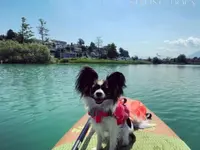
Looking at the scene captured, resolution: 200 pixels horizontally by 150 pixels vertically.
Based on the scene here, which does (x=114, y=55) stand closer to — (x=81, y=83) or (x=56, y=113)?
(x=56, y=113)

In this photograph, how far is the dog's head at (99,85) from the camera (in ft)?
8.40

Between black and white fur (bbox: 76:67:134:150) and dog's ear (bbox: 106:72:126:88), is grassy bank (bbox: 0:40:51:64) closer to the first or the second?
black and white fur (bbox: 76:67:134:150)

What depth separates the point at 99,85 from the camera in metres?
2.56

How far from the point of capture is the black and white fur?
2572mm

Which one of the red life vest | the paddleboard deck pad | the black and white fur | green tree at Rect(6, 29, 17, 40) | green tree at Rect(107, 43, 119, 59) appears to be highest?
green tree at Rect(6, 29, 17, 40)

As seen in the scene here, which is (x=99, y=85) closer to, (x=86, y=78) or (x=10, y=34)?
(x=86, y=78)

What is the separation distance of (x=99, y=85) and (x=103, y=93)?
110 mm

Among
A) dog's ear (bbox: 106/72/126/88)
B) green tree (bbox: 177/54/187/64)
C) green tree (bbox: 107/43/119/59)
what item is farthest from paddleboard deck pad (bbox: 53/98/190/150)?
green tree (bbox: 177/54/187/64)

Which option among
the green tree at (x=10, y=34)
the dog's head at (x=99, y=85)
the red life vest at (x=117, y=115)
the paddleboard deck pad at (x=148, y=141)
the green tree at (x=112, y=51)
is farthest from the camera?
the green tree at (x=112, y=51)

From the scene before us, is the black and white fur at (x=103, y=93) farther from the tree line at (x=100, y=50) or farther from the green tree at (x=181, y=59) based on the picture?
the green tree at (x=181, y=59)

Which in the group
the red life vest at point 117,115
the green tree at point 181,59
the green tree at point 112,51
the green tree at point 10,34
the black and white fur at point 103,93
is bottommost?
the red life vest at point 117,115

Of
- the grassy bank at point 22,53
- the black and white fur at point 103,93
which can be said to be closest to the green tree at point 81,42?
the grassy bank at point 22,53

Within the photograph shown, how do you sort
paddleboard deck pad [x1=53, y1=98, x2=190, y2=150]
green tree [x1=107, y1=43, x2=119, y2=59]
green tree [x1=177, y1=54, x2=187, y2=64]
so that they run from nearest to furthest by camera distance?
paddleboard deck pad [x1=53, y1=98, x2=190, y2=150] → green tree [x1=107, y1=43, x2=119, y2=59] → green tree [x1=177, y1=54, x2=187, y2=64]

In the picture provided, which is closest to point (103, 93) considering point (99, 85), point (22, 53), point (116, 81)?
point (99, 85)
